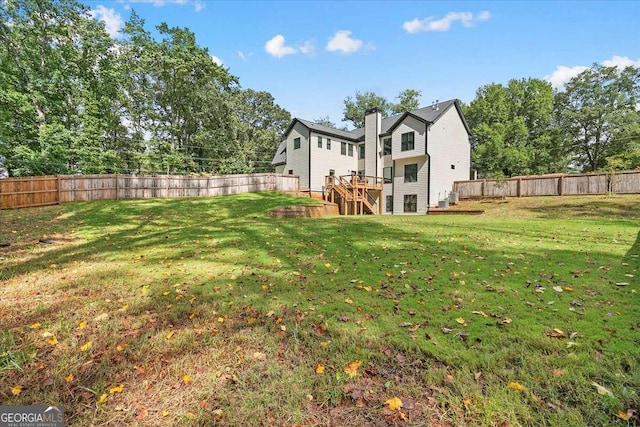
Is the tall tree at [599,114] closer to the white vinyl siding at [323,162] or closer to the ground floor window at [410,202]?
the ground floor window at [410,202]

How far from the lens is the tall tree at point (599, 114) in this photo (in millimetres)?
27453

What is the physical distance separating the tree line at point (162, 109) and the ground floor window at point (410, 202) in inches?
235

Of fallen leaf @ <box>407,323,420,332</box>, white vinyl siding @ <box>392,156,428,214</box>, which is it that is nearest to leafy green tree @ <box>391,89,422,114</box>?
white vinyl siding @ <box>392,156,428,214</box>

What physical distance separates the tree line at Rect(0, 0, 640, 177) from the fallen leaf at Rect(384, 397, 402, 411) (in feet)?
72.9

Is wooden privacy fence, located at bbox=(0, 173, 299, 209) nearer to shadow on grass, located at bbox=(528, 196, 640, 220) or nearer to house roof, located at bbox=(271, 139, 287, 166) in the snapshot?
house roof, located at bbox=(271, 139, 287, 166)

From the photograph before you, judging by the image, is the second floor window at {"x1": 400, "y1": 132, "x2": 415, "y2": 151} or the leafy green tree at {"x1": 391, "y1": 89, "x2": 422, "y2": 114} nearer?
the second floor window at {"x1": 400, "y1": 132, "x2": 415, "y2": 151}

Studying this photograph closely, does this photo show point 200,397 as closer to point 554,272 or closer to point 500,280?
point 500,280

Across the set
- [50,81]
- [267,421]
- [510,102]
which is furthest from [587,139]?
[50,81]

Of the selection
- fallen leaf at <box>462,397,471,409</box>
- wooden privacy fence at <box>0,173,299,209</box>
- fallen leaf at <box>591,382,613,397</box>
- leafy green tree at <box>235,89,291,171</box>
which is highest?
leafy green tree at <box>235,89,291,171</box>

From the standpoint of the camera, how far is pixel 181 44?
27.5 metres

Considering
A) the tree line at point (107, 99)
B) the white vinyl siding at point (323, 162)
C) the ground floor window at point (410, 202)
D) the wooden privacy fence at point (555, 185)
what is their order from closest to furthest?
the wooden privacy fence at point (555, 185)
the tree line at point (107, 99)
the ground floor window at point (410, 202)
the white vinyl siding at point (323, 162)

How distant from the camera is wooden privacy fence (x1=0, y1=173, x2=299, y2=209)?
1462 centimetres

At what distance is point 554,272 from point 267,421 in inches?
181

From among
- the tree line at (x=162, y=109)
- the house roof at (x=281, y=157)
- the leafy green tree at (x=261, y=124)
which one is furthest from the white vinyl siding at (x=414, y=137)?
the leafy green tree at (x=261, y=124)
